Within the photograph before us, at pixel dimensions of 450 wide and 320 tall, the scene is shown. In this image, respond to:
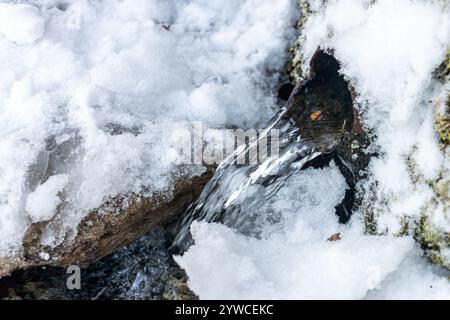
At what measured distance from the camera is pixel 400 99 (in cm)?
212

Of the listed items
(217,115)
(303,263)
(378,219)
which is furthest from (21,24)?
(378,219)

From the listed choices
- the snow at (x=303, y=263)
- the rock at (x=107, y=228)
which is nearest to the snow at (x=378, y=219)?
the snow at (x=303, y=263)

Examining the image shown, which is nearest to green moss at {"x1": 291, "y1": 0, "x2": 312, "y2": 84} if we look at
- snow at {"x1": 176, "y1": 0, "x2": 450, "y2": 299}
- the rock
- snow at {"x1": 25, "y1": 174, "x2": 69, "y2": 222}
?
snow at {"x1": 176, "y1": 0, "x2": 450, "y2": 299}

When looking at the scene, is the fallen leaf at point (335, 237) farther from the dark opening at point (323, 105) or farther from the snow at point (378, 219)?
the dark opening at point (323, 105)

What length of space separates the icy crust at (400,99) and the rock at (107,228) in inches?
38.1

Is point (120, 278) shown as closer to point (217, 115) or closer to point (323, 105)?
point (217, 115)

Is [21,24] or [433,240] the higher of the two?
[21,24]

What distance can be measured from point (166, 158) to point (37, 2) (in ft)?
5.20

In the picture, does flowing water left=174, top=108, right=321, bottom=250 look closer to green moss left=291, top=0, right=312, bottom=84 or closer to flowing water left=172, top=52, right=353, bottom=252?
flowing water left=172, top=52, right=353, bottom=252

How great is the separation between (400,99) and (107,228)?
163cm
